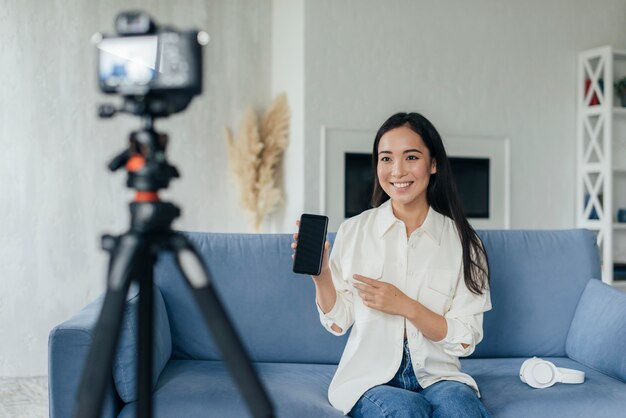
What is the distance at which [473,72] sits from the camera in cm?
439

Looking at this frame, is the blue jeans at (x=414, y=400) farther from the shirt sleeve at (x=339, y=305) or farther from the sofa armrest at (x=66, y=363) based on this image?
the sofa armrest at (x=66, y=363)

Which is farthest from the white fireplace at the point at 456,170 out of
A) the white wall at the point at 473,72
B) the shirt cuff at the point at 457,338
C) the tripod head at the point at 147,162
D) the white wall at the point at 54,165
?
the tripod head at the point at 147,162

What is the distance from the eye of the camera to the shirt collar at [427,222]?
1.98 m

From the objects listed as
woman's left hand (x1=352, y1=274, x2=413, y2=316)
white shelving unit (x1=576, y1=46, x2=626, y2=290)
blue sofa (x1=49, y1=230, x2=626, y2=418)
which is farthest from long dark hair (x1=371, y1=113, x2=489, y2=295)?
white shelving unit (x1=576, y1=46, x2=626, y2=290)

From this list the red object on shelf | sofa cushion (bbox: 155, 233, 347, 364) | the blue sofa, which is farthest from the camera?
the red object on shelf

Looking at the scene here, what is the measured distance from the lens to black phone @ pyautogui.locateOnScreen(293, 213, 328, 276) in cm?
179

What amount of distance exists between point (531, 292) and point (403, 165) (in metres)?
0.78

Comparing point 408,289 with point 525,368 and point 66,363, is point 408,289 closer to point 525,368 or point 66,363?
point 525,368

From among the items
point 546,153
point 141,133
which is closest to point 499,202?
point 546,153

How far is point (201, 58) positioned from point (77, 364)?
124 centimetres

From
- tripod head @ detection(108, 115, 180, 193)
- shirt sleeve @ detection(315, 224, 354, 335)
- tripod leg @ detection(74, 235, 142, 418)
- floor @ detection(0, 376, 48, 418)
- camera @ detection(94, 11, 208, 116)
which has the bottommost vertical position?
floor @ detection(0, 376, 48, 418)

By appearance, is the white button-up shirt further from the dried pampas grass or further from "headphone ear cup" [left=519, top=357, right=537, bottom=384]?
the dried pampas grass

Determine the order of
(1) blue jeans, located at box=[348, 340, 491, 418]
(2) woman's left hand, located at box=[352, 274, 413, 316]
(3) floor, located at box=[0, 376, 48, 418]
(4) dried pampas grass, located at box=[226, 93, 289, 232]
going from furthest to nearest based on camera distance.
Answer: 1. (4) dried pampas grass, located at box=[226, 93, 289, 232]
2. (3) floor, located at box=[0, 376, 48, 418]
3. (2) woman's left hand, located at box=[352, 274, 413, 316]
4. (1) blue jeans, located at box=[348, 340, 491, 418]

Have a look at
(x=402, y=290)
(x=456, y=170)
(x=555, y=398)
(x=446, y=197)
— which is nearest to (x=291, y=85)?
(x=456, y=170)
